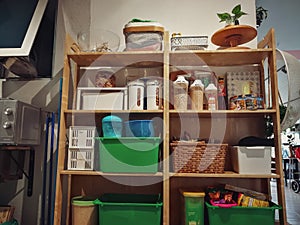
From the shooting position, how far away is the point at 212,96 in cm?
170

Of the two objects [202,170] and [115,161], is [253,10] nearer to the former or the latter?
[202,170]

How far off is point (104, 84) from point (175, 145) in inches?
27.4

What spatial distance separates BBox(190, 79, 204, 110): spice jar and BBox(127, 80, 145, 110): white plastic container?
1.14 ft

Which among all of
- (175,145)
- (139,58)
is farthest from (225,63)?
(175,145)

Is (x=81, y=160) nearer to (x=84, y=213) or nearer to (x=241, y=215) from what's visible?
(x=84, y=213)

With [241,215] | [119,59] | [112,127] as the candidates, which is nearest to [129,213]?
[112,127]

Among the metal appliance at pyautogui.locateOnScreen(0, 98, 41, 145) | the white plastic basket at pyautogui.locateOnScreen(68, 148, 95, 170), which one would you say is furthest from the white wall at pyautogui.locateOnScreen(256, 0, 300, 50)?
the metal appliance at pyautogui.locateOnScreen(0, 98, 41, 145)

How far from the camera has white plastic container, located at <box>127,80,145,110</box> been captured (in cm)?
169

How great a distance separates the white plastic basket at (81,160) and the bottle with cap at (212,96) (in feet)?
2.85

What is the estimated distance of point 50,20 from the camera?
2.08 meters

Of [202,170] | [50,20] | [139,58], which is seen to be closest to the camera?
[202,170]

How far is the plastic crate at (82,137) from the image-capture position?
167cm

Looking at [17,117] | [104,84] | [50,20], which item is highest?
[50,20]

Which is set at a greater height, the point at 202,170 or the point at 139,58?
the point at 139,58
